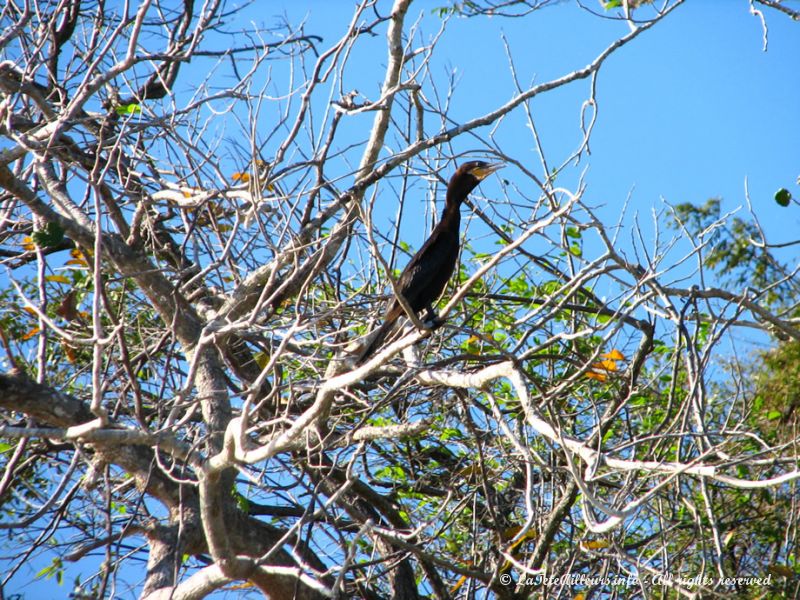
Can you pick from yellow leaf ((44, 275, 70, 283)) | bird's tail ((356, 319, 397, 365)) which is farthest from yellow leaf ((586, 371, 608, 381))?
yellow leaf ((44, 275, 70, 283))

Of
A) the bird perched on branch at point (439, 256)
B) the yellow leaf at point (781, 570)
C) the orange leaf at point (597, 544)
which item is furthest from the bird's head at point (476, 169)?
the yellow leaf at point (781, 570)

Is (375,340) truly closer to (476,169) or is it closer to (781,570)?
(476,169)

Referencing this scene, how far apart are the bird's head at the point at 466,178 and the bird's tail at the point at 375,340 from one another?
3.42 feet

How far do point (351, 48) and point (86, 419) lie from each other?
1.91 m

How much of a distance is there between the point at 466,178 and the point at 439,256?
0.52 meters

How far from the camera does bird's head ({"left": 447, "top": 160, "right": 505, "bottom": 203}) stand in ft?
15.5

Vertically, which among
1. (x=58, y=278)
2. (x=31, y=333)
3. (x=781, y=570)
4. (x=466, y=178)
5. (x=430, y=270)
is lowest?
(x=781, y=570)

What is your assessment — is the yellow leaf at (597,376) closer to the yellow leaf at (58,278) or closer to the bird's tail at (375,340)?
the bird's tail at (375,340)

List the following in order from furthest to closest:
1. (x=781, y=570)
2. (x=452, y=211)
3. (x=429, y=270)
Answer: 1. (x=452, y=211)
2. (x=429, y=270)
3. (x=781, y=570)

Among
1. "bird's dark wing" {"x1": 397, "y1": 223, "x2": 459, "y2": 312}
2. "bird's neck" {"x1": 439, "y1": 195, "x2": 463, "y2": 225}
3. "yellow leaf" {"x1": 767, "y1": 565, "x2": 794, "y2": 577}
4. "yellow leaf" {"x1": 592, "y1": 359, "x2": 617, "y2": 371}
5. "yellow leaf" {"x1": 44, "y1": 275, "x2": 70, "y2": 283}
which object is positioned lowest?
"yellow leaf" {"x1": 767, "y1": 565, "x2": 794, "y2": 577}

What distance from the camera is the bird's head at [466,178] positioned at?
471 cm

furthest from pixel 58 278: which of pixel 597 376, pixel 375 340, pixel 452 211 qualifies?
pixel 597 376

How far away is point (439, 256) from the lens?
449 centimetres

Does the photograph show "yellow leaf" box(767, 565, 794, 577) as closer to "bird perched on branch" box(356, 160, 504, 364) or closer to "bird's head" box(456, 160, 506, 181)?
"bird perched on branch" box(356, 160, 504, 364)
